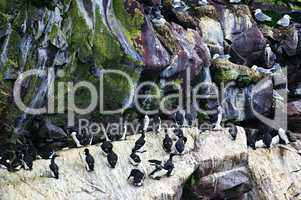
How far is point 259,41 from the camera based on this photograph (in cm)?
2798

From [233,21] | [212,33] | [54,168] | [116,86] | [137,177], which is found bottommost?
[137,177]

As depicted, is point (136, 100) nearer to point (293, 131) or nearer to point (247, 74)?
point (247, 74)

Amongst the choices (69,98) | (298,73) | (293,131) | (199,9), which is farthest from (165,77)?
(298,73)

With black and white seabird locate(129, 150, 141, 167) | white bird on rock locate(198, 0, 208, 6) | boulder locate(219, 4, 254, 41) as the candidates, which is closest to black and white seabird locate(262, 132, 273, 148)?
black and white seabird locate(129, 150, 141, 167)

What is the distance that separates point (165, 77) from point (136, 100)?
1.44 meters

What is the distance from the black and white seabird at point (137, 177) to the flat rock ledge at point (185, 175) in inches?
5.5

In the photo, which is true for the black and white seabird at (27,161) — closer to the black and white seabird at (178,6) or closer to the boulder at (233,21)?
the black and white seabird at (178,6)

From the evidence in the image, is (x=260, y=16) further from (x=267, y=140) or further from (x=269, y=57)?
(x=267, y=140)

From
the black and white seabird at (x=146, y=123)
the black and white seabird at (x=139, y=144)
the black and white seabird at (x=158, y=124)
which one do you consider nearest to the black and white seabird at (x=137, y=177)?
the black and white seabird at (x=139, y=144)

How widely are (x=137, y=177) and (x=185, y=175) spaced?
6.18 ft

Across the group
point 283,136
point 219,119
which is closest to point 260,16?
point 283,136

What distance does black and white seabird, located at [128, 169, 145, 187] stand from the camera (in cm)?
1764

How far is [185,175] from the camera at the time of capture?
18922mm

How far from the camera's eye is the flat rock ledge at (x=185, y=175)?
16.7 meters
